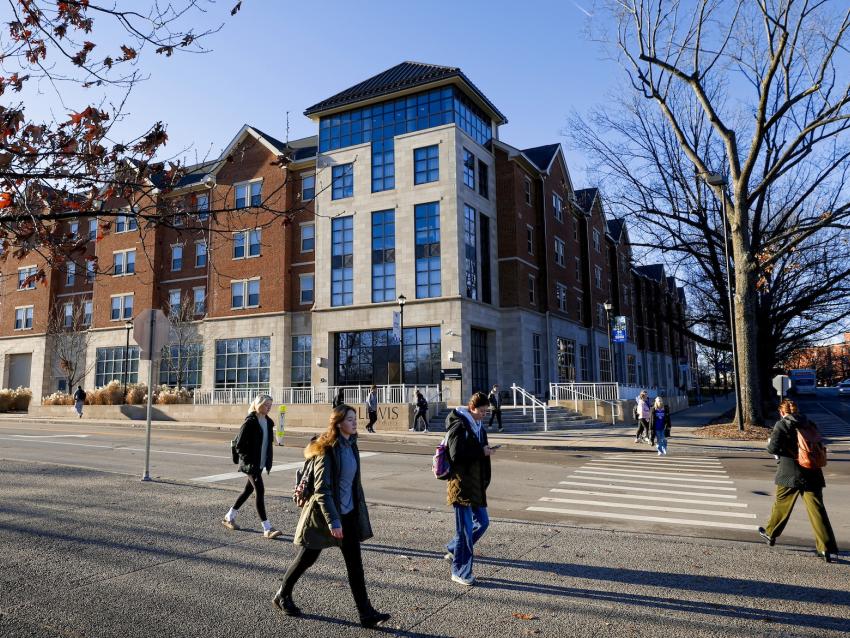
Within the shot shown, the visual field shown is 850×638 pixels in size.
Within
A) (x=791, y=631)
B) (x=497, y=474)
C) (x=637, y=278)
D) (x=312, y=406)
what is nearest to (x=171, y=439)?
(x=312, y=406)

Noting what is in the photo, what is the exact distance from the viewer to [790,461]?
22.2 feet

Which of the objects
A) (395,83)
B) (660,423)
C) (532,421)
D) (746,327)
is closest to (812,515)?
(660,423)

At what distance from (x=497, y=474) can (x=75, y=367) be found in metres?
40.7

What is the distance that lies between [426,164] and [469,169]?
8.87 feet

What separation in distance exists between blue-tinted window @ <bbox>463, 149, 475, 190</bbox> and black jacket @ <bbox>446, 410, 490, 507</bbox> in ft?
97.0

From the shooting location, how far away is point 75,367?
4341 cm

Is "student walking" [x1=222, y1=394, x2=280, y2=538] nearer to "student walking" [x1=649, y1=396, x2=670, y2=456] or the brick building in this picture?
"student walking" [x1=649, y1=396, x2=670, y2=456]

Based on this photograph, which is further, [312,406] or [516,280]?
[516,280]

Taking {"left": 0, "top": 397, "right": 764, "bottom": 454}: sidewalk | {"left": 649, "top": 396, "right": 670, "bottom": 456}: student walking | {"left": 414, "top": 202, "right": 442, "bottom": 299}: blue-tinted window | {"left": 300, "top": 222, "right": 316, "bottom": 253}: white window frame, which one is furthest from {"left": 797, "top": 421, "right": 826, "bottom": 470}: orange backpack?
{"left": 300, "top": 222, "right": 316, "bottom": 253}: white window frame

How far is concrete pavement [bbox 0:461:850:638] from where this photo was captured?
179 inches

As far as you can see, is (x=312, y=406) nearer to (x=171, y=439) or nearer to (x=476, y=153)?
(x=171, y=439)

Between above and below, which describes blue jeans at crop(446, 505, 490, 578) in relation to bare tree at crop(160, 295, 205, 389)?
below

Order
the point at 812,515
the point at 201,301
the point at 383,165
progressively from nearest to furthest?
1. the point at 812,515
2. the point at 383,165
3. the point at 201,301

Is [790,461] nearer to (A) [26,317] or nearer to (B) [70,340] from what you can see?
(B) [70,340]
